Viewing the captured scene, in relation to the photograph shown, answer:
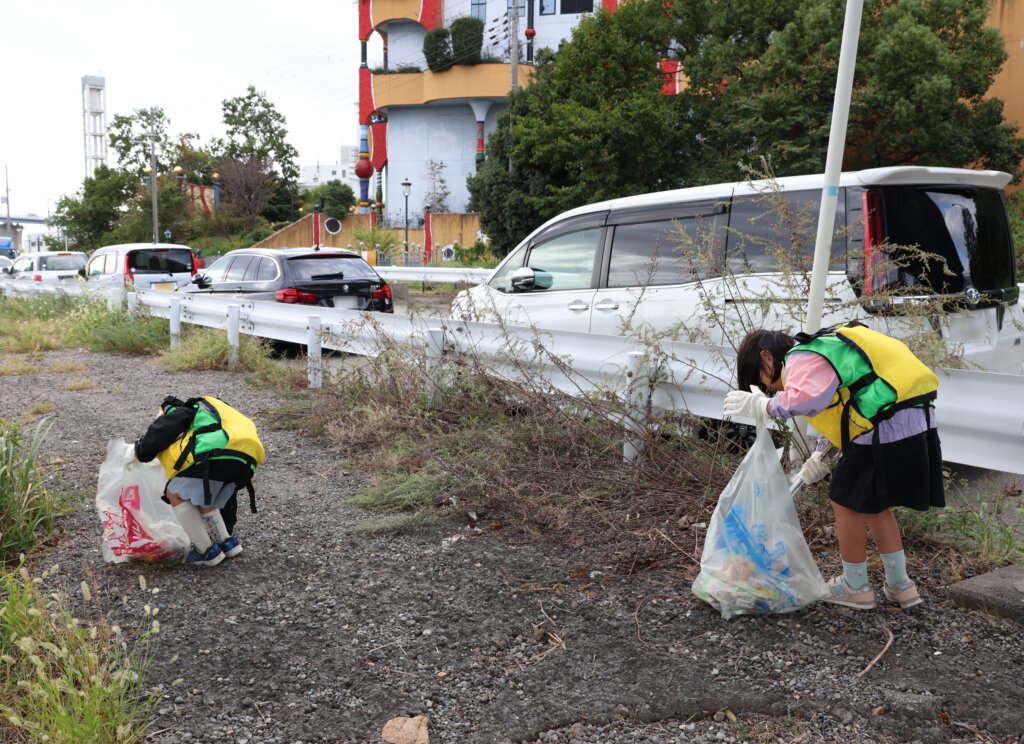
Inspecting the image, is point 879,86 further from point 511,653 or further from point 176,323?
point 511,653

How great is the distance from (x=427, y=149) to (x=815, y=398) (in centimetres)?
4681

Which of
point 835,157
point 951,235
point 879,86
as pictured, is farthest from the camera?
point 879,86

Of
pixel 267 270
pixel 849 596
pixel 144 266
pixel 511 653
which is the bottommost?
pixel 511 653

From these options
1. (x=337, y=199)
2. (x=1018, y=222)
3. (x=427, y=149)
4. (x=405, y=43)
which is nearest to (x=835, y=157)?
(x=1018, y=222)

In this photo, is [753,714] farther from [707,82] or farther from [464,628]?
[707,82]

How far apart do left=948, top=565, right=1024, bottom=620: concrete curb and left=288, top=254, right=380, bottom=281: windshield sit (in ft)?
29.4

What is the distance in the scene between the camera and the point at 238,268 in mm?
11836

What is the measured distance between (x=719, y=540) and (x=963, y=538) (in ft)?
4.29

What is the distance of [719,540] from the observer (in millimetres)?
3258

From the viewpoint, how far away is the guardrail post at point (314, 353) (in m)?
7.89

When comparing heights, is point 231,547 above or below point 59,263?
below

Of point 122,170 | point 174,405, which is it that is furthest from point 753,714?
point 122,170

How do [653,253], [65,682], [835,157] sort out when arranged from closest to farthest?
[65,682]
[835,157]
[653,253]

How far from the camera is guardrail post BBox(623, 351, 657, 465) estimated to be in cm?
468
